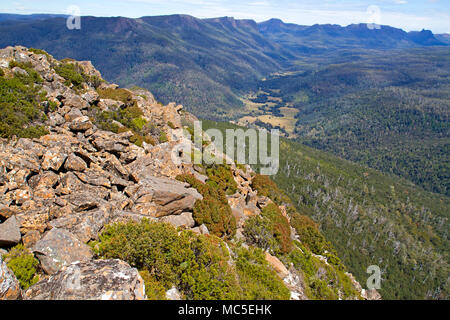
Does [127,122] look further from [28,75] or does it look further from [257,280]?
[257,280]

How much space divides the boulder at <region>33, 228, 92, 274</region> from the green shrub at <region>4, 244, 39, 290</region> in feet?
1.53

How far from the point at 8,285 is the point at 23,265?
196cm

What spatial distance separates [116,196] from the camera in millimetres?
24234

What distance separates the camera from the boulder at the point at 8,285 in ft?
39.5

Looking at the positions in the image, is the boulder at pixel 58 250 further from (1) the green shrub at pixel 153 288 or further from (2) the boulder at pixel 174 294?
(2) the boulder at pixel 174 294

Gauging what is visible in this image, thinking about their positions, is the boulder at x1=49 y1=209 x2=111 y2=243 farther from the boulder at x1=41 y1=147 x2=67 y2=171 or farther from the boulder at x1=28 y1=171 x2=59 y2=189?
the boulder at x1=41 y1=147 x2=67 y2=171

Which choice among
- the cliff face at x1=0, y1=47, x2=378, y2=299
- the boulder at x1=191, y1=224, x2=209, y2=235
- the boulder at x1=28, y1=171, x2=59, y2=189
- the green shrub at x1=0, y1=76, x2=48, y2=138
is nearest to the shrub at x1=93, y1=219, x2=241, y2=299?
the cliff face at x1=0, y1=47, x2=378, y2=299

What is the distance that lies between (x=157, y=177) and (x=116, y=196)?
6.53 metres

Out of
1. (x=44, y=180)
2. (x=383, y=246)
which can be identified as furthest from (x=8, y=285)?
(x=383, y=246)

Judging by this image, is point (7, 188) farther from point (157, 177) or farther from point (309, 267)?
point (309, 267)

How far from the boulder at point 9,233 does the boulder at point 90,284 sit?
4.01m

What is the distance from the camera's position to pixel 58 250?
15.4 m

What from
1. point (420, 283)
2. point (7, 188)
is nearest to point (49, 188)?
point (7, 188)
